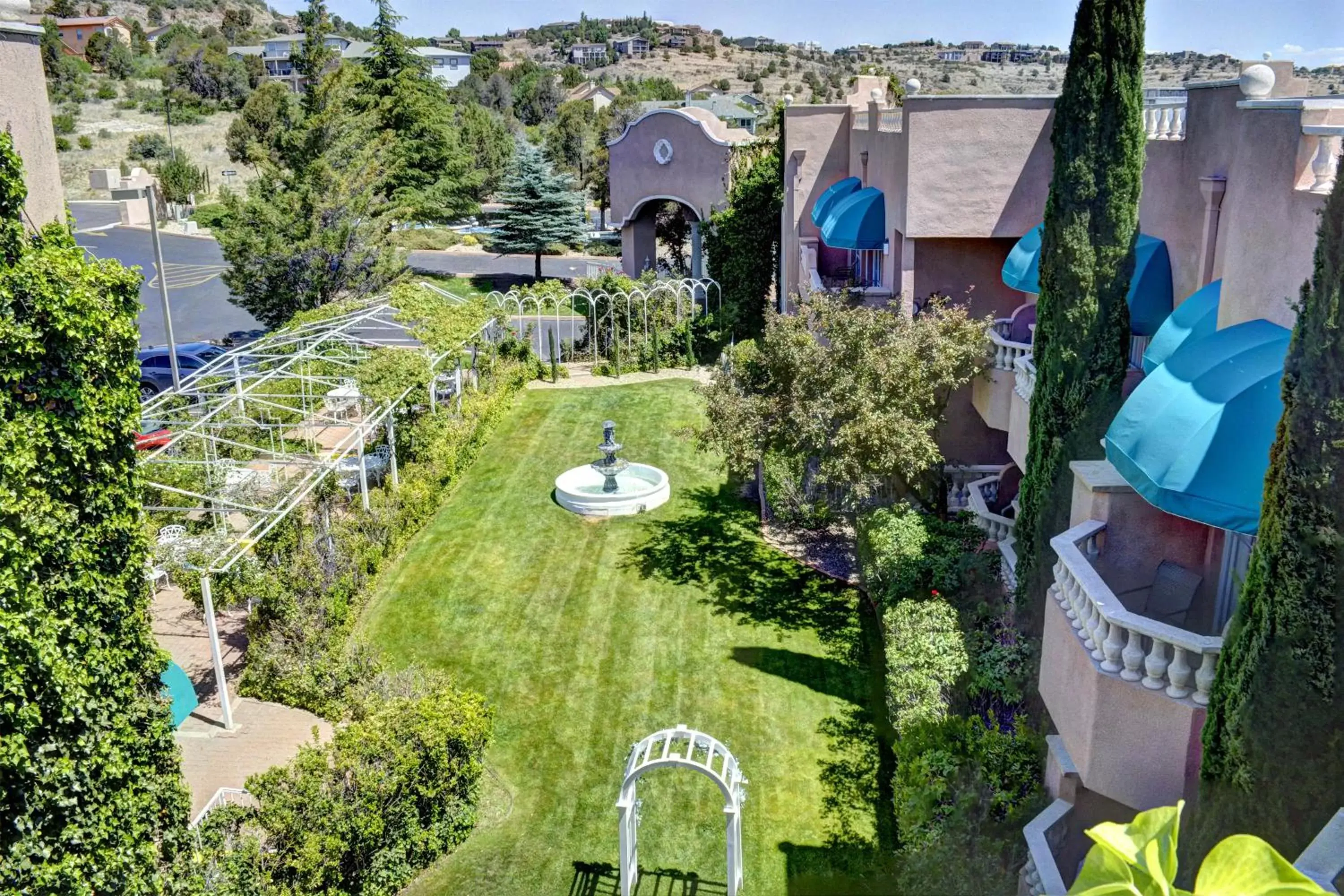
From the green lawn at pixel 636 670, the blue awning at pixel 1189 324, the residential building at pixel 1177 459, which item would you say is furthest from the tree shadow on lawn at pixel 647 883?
the blue awning at pixel 1189 324

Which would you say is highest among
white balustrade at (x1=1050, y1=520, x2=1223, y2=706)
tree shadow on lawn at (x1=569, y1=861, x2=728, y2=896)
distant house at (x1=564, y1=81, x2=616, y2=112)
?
distant house at (x1=564, y1=81, x2=616, y2=112)

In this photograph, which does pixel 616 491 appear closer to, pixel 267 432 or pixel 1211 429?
pixel 267 432

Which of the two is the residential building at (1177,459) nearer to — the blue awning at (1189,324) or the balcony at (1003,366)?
the blue awning at (1189,324)

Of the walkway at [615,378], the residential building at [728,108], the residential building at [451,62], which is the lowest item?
the walkway at [615,378]

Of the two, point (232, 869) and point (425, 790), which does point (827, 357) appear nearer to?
point (425, 790)

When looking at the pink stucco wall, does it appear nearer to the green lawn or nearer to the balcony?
the green lawn

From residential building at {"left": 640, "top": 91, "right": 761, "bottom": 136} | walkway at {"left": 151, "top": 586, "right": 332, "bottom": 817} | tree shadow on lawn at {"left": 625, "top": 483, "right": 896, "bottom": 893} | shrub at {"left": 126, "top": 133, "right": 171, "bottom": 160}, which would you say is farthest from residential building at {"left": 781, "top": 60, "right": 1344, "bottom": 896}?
shrub at {"left": 126, "top": 133, "right": 171, "bottom": 160}
